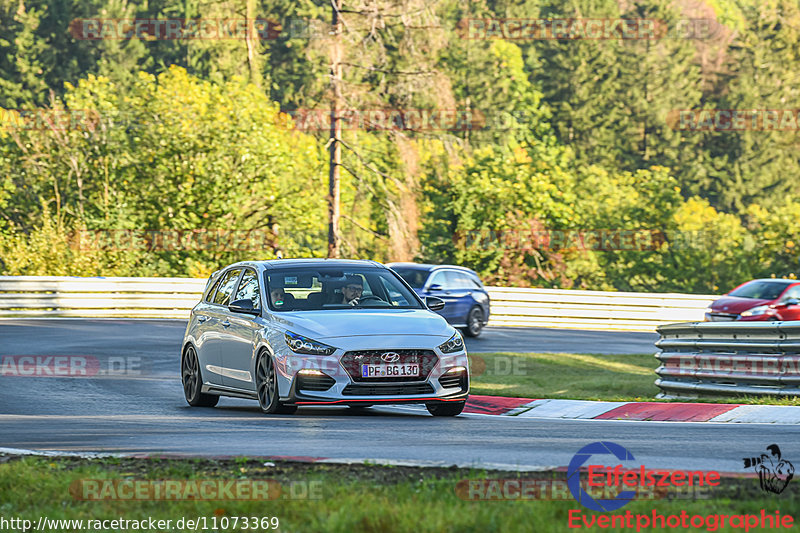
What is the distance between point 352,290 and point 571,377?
29.6 ft

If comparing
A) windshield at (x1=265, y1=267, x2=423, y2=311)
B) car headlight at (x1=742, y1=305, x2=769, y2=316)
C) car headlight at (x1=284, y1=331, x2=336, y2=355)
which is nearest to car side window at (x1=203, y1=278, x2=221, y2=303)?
windshield at (x1=265, y1=267, x2=423, y2=311)

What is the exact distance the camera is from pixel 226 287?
13.9 meters

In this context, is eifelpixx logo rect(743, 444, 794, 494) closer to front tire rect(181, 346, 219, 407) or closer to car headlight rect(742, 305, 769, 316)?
front tire rect(181, 346, 219, 407)

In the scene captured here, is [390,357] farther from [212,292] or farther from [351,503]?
[351,503]

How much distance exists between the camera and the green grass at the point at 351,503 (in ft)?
19.8

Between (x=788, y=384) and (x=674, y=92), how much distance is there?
77.4 m

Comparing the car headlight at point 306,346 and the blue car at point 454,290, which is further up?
the car headlight at point 306,346

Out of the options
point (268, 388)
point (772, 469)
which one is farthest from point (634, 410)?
point (772, 469)

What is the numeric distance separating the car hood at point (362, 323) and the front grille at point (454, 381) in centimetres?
36

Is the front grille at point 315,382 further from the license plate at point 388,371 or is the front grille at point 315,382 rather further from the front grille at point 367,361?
the license plate at point 388,371

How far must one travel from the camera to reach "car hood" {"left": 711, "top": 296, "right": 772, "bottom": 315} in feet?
89.0

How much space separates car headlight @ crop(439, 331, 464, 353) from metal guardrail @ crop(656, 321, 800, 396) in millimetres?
4251

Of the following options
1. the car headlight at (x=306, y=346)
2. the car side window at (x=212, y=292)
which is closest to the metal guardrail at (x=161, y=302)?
the car side window at (x=212, y=292)

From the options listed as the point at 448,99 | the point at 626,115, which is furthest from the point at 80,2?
the point at 448,99
